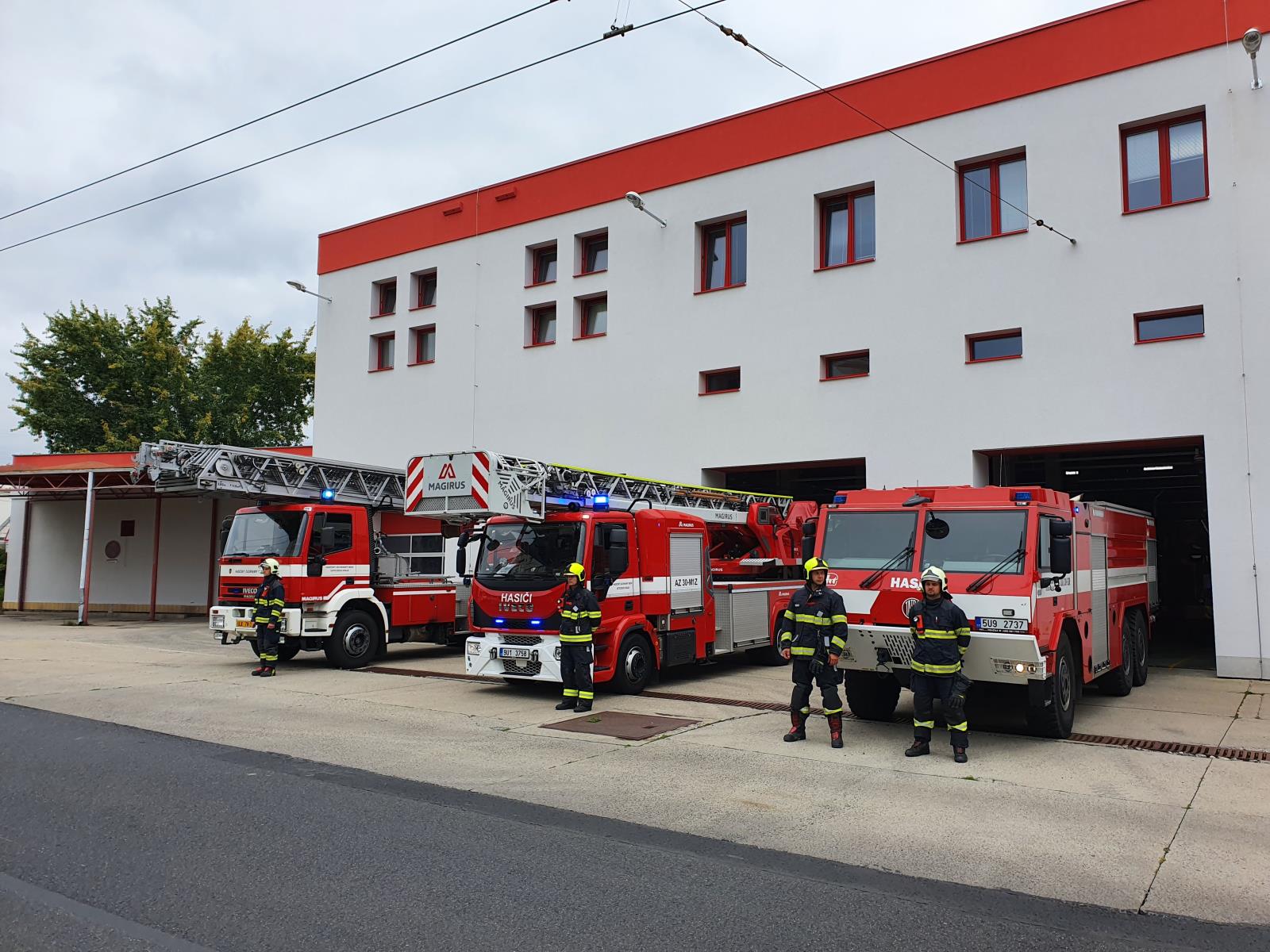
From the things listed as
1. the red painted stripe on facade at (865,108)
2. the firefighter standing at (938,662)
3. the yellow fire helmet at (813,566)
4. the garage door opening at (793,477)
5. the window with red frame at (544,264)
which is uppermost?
the red painted stripe on facade at (865,108)

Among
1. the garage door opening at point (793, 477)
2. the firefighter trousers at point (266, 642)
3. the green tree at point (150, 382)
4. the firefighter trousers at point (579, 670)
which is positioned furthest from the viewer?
the green tree at point (150, 382)

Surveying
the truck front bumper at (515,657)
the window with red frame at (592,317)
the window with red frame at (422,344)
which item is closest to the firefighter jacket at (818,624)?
the truck front bumper at (515,657)

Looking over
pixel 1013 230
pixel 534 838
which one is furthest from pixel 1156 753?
pixel 1013 230

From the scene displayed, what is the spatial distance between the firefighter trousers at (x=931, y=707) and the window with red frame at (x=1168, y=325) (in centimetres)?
916

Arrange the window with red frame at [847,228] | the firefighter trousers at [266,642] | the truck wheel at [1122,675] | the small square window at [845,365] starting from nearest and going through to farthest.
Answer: the truck wheel at [1122,675], the firefighter trousers at [266,642], the small square window at [845,365], the window with red frame at [847,228]

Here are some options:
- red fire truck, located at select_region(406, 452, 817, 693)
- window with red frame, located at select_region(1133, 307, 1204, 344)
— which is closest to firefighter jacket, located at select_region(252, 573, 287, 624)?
red fire truck, located at select_region(406, 452, 817, 693)

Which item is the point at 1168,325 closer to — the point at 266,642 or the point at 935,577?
the point at 935,577

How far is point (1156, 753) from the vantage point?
888 centimetres

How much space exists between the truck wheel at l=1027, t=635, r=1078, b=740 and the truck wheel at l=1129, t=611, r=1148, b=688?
3839 millimetres

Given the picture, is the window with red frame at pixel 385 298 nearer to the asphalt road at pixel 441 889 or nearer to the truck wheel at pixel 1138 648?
the truck wheel at pixel 1138 648

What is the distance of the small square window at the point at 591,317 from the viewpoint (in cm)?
2186

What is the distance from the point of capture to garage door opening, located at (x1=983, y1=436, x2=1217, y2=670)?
1709cm

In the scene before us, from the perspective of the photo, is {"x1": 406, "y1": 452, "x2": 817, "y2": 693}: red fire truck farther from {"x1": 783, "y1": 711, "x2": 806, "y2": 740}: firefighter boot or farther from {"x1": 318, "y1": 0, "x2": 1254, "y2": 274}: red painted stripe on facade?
{"x1": 318, "y1": 0, "x2": 1254, "y2": 274}: red painted stripe on facade

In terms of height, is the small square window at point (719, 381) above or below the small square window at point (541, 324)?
below
